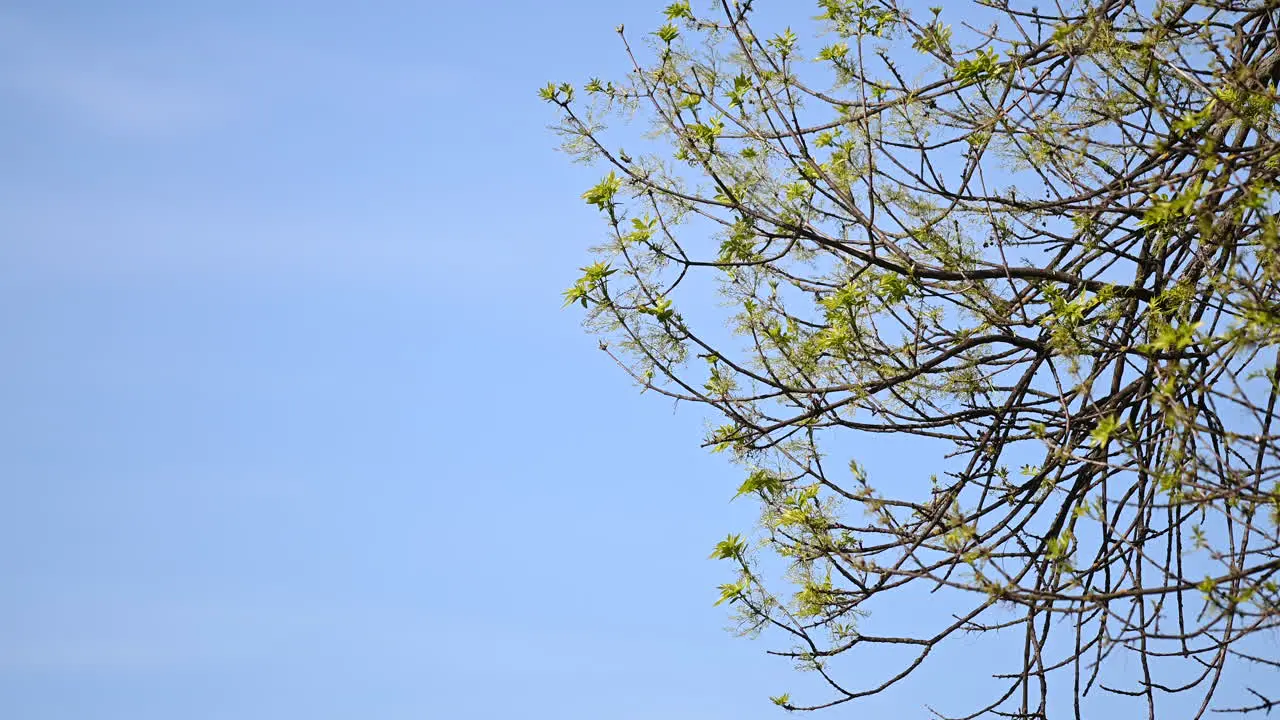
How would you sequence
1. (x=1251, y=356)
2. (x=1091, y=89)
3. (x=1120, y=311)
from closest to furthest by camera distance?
(x=1251, y=356) → (x=1120, y=311) → (x=1091, y=89)

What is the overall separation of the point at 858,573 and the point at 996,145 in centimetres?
133

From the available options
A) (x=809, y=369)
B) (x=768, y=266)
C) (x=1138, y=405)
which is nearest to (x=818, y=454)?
(x=809, y=369)

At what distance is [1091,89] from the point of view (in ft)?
12.3

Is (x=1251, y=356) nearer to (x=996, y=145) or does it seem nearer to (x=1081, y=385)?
(x=1081, y=385)

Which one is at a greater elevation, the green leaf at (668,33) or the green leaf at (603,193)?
the green leaf at (668,33)

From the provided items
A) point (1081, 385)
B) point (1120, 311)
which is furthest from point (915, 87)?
point (1081, 385)

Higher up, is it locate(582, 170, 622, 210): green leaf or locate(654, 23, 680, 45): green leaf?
locate(654, 23, 680, 45): green leaf

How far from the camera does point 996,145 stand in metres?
3.84

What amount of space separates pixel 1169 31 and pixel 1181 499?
4.30ft

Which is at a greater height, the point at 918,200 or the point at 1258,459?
the point at 918,200

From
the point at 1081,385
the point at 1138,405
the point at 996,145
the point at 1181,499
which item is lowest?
the point at 1181,499

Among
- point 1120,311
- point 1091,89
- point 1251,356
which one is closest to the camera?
point 1251,356

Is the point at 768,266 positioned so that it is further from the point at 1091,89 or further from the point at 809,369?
the point at 1091,89

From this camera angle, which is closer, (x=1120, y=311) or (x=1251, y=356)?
(x=1251, y=356)
